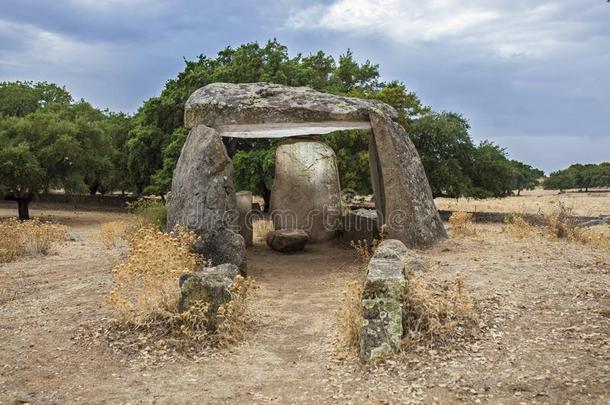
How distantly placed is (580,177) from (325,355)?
59081 millimetres

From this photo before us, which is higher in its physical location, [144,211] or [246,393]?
[144,211]

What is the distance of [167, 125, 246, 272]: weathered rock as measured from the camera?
32.3ft

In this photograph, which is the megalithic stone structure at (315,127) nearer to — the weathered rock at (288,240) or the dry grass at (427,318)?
the weathered rock at (288,240)

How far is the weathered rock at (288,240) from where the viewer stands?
13570 mm

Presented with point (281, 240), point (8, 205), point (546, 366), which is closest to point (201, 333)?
point (546, 366)

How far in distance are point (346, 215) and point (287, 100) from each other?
4147 mm

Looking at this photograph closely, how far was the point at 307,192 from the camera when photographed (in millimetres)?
15336

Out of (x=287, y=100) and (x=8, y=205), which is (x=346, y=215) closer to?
(x=287, y=100)

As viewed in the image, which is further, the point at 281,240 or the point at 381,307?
the point at 281,240

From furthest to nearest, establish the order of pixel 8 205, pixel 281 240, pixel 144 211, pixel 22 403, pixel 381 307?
pixel 8 205 → pixel 144 211 → pixel 281 240 → pixel 381 307 → pixel 22 403

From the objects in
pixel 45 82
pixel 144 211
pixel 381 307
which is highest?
pixel 45 82

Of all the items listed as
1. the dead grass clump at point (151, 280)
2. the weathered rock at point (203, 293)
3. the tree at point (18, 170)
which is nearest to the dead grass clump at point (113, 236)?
the dead grass clump at point (151, 280)

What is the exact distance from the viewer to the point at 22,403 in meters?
5.05

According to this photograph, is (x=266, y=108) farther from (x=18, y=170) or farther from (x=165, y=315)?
(x=18, y=170)
